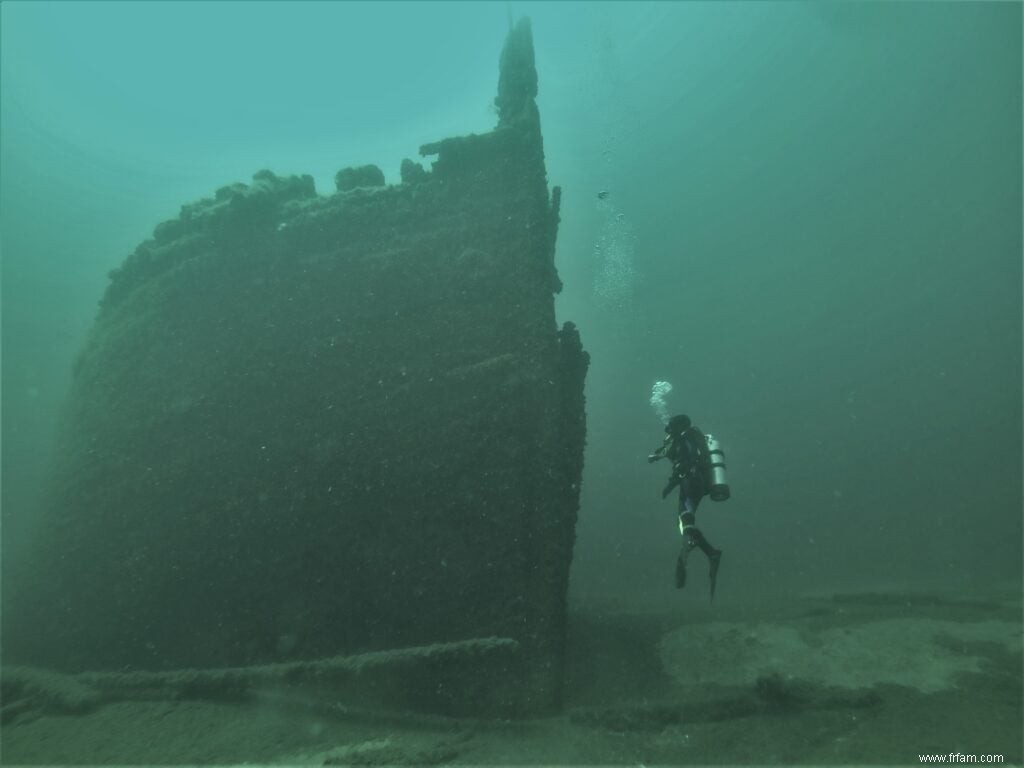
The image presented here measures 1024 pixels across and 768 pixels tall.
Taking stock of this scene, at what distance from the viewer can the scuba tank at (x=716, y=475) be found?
561 cm

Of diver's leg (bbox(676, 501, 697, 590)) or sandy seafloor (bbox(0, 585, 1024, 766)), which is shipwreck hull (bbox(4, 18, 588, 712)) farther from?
diver's leg (bbox(676, 501, 697, 590))

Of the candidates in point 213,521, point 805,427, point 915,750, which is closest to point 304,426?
point 213,521

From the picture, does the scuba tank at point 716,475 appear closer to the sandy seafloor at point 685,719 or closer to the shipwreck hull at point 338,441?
the shipwreck hull at point 338,441

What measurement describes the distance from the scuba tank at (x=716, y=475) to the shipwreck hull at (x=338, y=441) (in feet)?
4.84

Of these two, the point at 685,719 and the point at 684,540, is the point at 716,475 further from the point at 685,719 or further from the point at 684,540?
the point at 685,719

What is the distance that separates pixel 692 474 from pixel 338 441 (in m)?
4.06

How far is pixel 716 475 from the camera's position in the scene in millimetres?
5754

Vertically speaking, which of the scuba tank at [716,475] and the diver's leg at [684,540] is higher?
the scuba tank at [716,475]

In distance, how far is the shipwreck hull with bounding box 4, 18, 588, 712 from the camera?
5625mm

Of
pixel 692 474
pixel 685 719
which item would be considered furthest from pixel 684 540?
pixel 685 719

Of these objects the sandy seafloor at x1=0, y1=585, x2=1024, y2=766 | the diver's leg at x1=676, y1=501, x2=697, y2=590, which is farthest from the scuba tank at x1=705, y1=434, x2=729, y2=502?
the sandy seafloor at x1=0, y1=585, x2=1024, y2=766

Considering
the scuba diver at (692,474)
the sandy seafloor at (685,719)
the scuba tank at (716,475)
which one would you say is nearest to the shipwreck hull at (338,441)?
the sandy seafloor at (685,719)

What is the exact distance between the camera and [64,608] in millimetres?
7270

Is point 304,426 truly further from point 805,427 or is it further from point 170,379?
point 805,427
